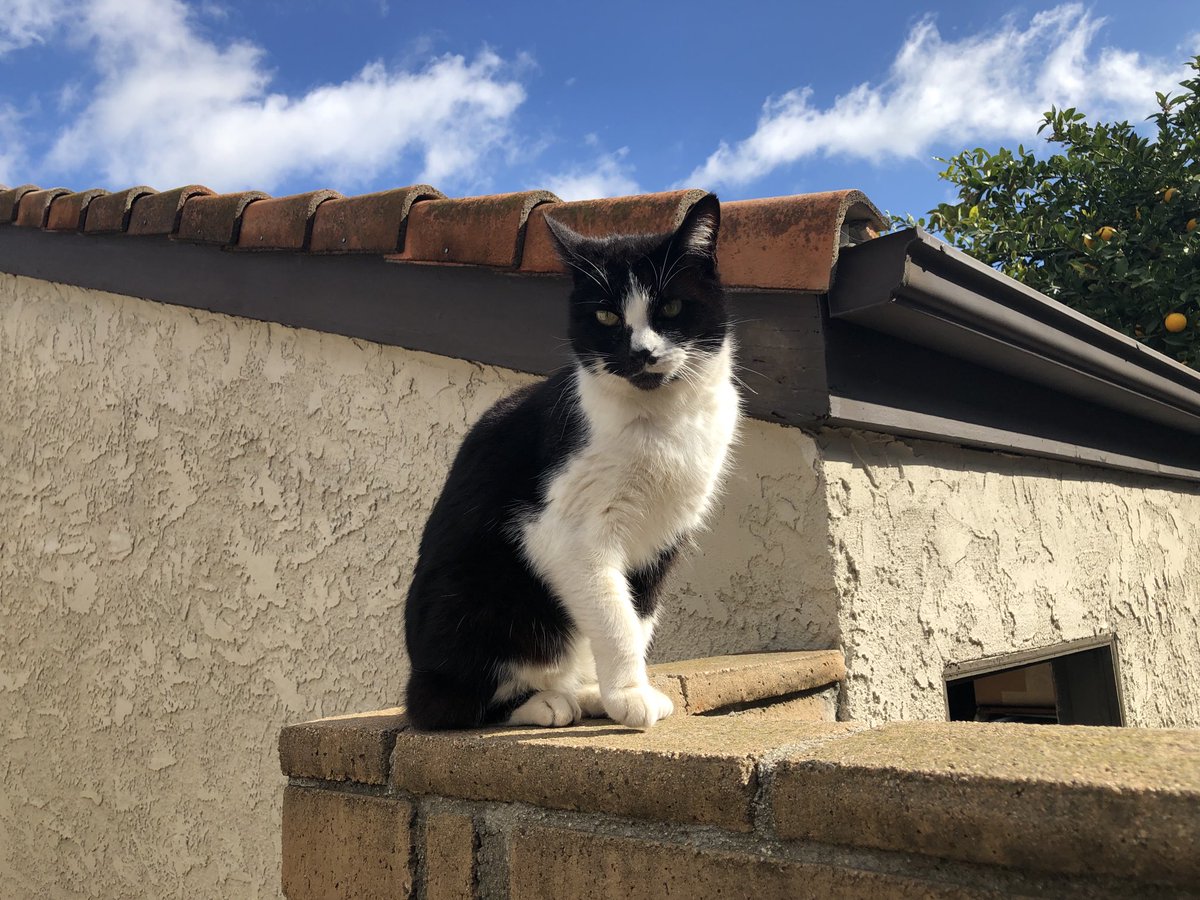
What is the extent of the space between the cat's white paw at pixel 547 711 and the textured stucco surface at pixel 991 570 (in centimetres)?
75

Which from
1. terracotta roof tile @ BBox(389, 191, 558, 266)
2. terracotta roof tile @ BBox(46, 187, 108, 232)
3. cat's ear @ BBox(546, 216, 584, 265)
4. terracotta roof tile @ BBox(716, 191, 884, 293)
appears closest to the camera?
cat's ear @ BBox(546, 216, 584, 265)

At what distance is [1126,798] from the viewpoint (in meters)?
0.81

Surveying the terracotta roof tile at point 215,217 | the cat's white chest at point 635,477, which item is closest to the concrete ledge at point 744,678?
the cat's white chest at point 635,477

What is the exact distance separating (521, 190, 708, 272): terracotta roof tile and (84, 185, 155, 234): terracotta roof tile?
2.03 metres

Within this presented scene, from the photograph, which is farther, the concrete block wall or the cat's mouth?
the cat's mouth

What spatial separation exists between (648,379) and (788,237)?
2.03 ft

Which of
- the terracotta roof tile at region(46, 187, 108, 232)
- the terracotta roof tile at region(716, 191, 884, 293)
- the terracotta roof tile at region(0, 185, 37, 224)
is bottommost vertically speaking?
the terracotta roof tile at region(716, 191, 884, 293)

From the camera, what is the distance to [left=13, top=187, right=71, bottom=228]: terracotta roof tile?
3902mm

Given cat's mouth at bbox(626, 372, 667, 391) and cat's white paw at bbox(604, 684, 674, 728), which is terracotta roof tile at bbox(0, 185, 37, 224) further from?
cat's white paw at bbox(604, 684, 674, 728)

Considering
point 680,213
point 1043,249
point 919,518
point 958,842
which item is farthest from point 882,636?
point 1043,249

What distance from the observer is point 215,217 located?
10.2 ft

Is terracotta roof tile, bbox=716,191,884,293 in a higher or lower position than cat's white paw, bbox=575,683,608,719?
higher

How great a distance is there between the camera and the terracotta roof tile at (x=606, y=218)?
2.19 m

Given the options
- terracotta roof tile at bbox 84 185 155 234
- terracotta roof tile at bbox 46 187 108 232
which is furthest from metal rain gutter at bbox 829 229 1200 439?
terracotta roof tile at bbox 46 187 108 232
